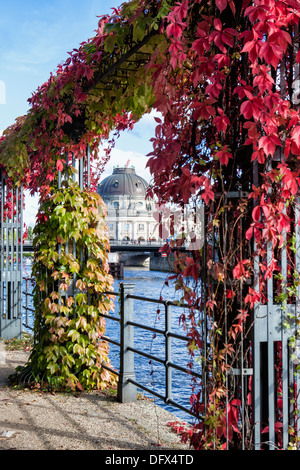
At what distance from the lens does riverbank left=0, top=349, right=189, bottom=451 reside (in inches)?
138

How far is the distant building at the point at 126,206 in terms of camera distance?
9556 cm

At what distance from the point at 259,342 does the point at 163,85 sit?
4.17ft

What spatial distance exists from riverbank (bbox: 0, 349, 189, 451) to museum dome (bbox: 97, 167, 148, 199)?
101188 millimetres

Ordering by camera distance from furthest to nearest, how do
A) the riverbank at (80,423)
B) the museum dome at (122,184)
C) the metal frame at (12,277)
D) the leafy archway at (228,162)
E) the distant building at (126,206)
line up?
the museum dome at (122,184) → the distant building at (126,206) → the metal frame at (12,277) → the riverbank at (80,423) → the leafy archway at (228,162)

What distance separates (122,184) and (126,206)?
7113 millimetres

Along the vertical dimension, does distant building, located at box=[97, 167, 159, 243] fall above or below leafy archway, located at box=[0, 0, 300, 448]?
above

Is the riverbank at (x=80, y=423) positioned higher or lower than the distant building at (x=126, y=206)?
lower

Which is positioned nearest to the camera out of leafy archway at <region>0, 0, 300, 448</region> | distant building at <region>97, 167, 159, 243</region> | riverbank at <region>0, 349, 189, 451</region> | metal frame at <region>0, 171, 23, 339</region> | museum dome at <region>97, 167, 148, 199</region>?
leafy archway at <region>0, 0, 300, 448</region>

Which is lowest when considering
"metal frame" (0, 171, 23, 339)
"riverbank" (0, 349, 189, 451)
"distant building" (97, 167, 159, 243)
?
"riverbank" (0, 349, 189, 451)

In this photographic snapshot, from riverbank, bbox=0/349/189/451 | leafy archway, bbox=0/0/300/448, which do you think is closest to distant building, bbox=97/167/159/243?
riverbank, bbox=0/349/189/451

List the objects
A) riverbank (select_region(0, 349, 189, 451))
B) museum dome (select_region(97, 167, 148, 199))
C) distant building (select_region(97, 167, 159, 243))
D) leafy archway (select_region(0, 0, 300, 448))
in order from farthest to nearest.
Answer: museum dome (select_region(97, 167, 148, 199)) → distant building (select_region(97, 167, 159, 243)) → riverbank (select_region(0, 349, 189, 451)) → leafy archway (select_region(0, 0, 300, 448))

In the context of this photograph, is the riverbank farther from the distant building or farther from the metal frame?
the distant building

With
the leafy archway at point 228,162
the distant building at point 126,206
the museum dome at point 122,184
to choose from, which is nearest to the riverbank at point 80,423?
the leafy archway at point 228,162

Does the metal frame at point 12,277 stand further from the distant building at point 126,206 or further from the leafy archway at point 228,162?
the distant building at point 126,206
